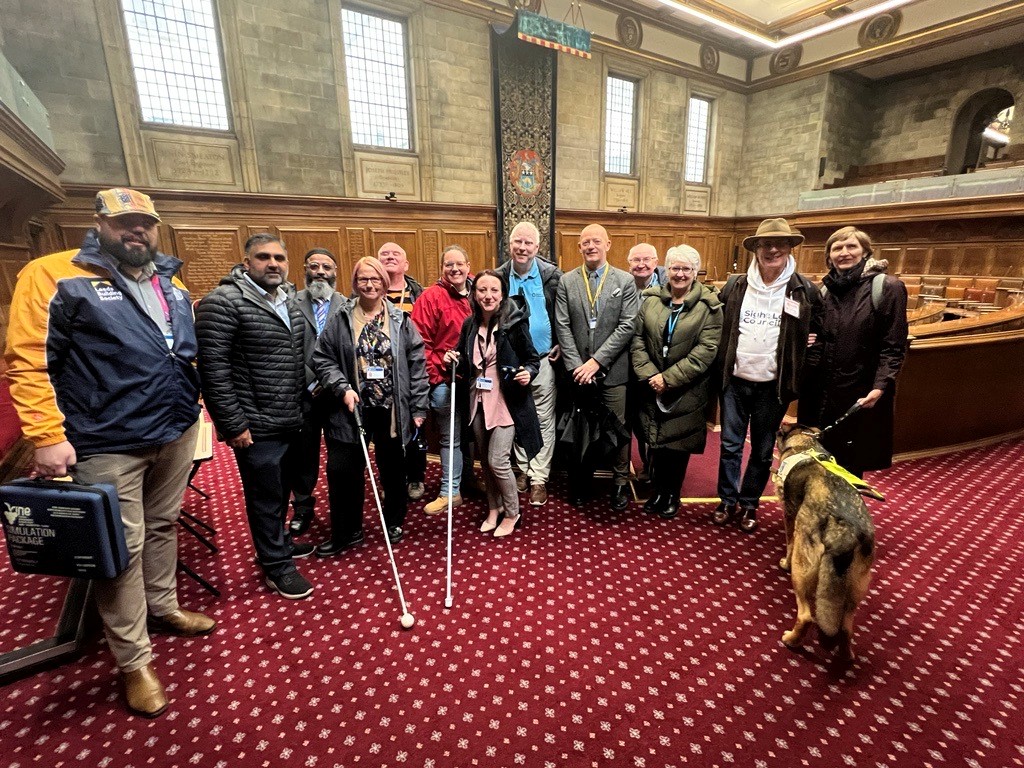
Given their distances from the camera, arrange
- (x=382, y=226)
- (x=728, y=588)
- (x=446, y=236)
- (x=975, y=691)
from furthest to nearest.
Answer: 1. (x=446, y=236)
2. (x=382, y=226)
3. (x=728, y=588)
4. (x=975, y=691)

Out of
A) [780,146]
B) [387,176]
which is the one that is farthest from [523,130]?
[780,146]

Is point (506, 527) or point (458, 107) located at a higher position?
point (458, 107)

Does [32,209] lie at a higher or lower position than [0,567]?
higher

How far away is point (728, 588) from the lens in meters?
2.36

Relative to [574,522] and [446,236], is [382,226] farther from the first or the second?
[574,522]

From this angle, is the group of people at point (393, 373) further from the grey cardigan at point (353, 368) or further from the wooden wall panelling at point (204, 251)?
the wooden wall panelling at point (204, 251)

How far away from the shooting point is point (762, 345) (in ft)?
8.45

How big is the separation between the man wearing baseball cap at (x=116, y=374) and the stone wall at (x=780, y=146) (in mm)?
14264

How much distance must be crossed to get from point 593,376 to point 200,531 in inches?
103

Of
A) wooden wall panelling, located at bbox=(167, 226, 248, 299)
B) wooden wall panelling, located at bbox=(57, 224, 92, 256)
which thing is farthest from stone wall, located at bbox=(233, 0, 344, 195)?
wooden wall panelling, located at bbox=(57, 224, 92, 256)

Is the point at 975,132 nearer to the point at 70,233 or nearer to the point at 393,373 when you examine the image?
the point at 393,373

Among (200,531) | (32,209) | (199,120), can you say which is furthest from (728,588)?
(199,120)

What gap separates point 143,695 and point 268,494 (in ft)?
2.67

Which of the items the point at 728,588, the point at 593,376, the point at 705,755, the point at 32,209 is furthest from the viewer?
the point at 32,209
